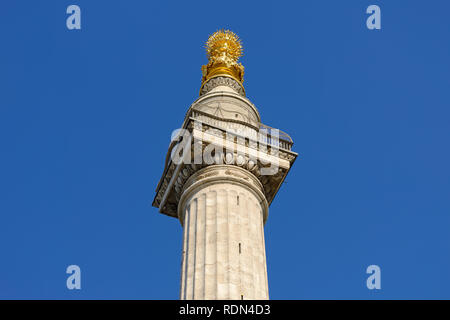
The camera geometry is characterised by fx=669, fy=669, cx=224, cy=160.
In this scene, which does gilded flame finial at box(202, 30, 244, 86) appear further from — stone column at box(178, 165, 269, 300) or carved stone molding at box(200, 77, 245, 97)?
stone column at box(178, 165, 269, 300)

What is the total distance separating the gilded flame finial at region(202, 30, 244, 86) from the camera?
109ft

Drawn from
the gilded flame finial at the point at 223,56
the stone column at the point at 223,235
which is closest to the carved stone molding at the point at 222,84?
the gilded flame finial at the point at 223,56

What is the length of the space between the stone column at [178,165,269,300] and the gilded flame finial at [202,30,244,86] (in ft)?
28.9

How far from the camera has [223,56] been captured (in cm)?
3412

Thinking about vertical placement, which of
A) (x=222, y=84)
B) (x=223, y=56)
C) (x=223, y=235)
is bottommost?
(x=223, y=235)

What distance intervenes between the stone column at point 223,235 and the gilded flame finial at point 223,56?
880 centimetres

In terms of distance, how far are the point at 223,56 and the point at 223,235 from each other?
13.7 meters

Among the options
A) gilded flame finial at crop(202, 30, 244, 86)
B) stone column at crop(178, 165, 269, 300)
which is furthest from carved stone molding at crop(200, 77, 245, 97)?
stone column at crop(178, 165, 269, 300)

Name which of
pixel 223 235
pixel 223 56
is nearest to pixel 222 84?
pixel 223 56

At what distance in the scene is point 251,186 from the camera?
25.4 metres

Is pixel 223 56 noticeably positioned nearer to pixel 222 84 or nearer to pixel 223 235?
pixel 222 84
